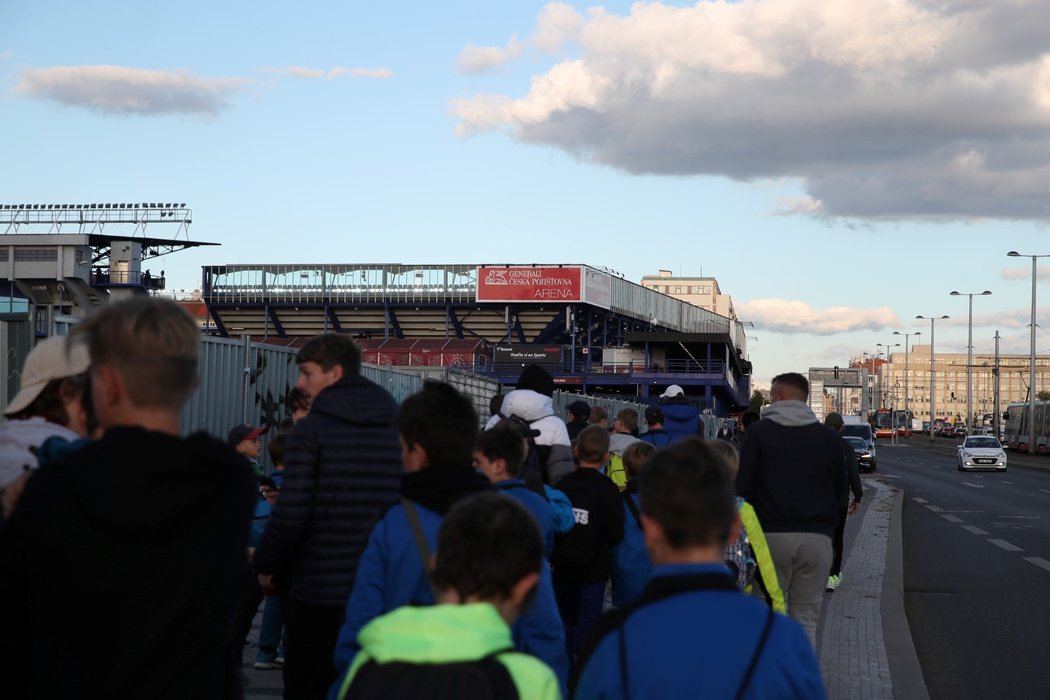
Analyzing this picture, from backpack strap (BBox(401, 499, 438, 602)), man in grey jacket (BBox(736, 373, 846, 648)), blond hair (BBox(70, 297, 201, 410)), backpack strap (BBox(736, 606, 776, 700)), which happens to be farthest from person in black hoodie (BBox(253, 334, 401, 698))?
man in grey jacket (BBox(736, 373, 846, 648))

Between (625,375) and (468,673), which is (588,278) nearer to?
(625,375)

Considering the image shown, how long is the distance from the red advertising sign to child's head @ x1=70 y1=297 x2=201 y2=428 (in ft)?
296

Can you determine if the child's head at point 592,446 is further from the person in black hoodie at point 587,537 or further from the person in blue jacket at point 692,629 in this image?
the person in blue jacket at point 692,629

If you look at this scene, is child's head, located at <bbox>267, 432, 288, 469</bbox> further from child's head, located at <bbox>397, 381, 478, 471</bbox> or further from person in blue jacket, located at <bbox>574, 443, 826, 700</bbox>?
person in blue jacket, located at <bbox>574, 443, 826, 700</bbox>

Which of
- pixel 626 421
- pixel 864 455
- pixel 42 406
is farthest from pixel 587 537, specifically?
pixel 864 455

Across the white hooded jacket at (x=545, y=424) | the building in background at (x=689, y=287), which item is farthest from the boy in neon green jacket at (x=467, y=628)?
the building in background at (x=689, y=287)

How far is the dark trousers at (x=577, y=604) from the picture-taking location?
267 inches

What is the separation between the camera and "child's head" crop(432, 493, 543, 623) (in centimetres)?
279

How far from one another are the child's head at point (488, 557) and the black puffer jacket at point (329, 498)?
2.10 metres

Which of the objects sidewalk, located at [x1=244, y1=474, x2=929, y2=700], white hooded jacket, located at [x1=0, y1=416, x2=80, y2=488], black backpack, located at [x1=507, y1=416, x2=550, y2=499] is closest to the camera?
white hooded jacket, located at [x1=0, y1=416, x2=80, y2=488]

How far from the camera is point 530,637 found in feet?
13.3

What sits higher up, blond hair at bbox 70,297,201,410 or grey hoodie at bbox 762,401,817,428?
blond hair at bbox 70,297,201,410

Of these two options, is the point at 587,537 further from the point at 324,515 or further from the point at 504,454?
the point at 324,515

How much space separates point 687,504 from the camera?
2834 millimetres
